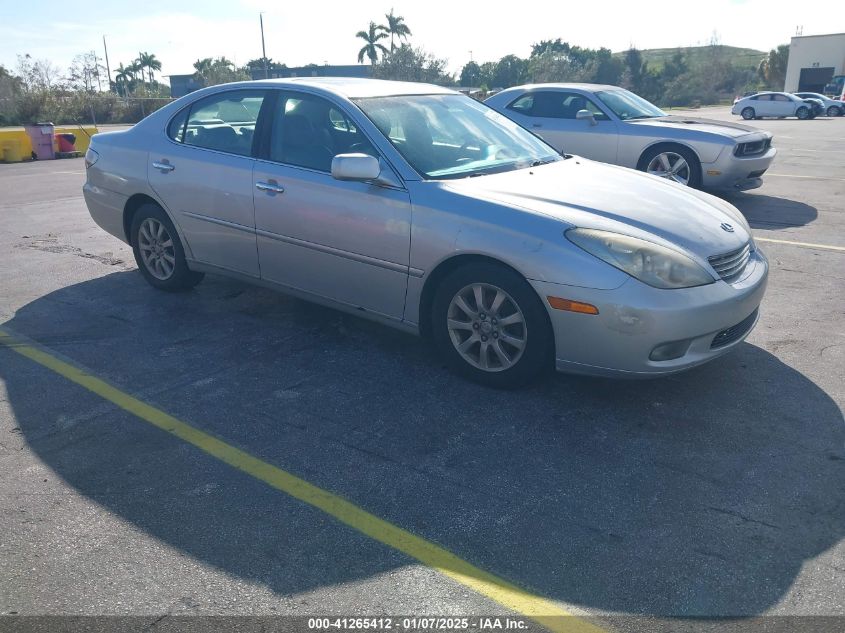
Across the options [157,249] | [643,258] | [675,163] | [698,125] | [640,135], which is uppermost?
[698,125]

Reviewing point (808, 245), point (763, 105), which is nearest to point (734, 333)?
point (808, 245)

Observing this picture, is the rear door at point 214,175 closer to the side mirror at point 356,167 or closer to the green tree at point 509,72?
the side mirror at point 356,167

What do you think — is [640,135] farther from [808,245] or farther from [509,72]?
[509,72]

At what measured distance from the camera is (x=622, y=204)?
13.8 feet

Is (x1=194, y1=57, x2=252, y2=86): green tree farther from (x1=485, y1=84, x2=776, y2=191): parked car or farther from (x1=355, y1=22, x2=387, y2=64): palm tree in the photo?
(x1=485, y1=84, x2=776, y2=191): parked car

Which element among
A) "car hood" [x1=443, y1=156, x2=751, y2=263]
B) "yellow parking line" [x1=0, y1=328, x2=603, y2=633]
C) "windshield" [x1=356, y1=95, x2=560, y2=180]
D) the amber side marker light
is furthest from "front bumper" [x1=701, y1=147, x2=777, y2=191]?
"yellow parking line" [x1=0, y1=328, x2=603, y2=633]

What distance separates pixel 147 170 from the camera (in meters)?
5.73

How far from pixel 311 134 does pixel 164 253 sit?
1.82 m

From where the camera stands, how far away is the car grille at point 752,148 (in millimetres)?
9617

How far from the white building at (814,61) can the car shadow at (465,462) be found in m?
71.5

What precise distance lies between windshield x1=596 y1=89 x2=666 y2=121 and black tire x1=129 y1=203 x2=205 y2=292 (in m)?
6.81

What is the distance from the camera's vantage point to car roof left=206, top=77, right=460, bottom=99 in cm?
492

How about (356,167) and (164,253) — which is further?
(164,253)

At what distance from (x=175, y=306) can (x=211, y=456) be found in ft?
8.45
